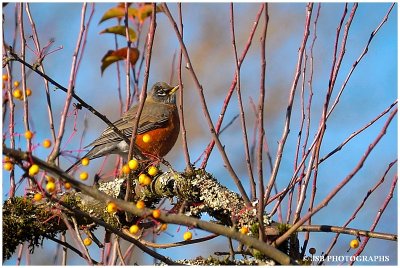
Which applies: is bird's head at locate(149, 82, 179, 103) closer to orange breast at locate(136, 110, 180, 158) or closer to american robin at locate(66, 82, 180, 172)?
american robin at locate(66, 82, 180, 172)

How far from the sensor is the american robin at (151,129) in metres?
4.62

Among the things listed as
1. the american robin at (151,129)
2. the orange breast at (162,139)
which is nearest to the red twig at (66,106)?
the american robin at (151,129)

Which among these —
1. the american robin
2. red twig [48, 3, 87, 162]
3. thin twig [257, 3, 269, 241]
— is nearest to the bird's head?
the american robin

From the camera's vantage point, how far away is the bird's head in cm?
568

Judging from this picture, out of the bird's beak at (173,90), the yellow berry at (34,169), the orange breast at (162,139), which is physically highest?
the bird's beak at (173,90)

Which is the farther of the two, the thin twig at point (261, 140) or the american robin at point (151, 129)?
the american robin at point (151, 129)

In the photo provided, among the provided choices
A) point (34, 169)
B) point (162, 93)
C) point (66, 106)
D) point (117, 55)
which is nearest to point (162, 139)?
point (162, 93)

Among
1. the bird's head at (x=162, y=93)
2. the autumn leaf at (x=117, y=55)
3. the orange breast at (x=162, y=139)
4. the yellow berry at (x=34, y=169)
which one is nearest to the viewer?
the yellow berry at (x=34, y=169)

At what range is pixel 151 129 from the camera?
16.4 ft

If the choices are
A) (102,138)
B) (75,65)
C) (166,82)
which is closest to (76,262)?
(102,138)

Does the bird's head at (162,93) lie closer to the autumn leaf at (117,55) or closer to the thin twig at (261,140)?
the autumn leaf at (117,55)

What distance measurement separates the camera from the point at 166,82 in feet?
19.3

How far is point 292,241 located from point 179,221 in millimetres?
648

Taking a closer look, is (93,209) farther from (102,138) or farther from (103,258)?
(102,138)
